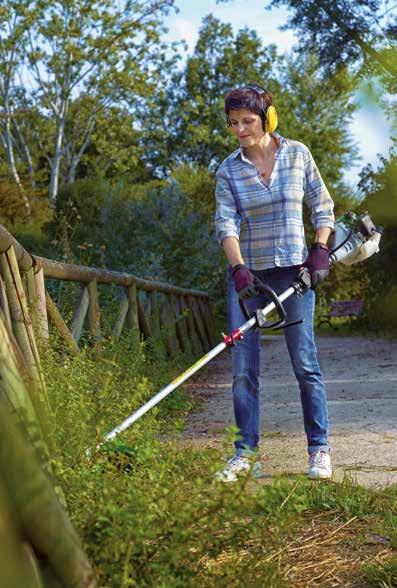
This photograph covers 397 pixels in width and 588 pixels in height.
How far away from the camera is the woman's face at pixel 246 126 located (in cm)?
405

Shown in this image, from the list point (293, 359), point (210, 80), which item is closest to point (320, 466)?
point (293, 359)

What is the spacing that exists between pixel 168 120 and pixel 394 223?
4255 cm

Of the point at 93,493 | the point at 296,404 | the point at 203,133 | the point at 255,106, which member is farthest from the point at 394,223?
the point at 203,133

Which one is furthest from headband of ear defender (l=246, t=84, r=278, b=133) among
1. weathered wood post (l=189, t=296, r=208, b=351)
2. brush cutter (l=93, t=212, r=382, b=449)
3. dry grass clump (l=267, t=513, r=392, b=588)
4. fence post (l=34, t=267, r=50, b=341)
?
weathered wood post (l=189, t=296, r=208, b=351)

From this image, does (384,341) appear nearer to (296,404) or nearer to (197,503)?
(296,404)

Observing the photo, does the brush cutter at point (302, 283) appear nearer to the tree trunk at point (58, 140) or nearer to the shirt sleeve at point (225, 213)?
the shirt sleeve at point (225, 213)

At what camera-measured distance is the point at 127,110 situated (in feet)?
106

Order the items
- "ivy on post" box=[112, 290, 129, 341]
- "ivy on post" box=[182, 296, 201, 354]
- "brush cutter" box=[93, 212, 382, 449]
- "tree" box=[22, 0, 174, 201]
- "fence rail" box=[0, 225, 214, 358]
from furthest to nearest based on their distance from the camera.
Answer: "tree" box=[22, 0, 174, 201], "ivy on post" box=[182, 296, 201, 354], "ivy on post" box=[112, 290, 129, 341], "brush cutter" box=[93, 212, 382, 449], "fence rail" box=[0, 225, 214, 358]

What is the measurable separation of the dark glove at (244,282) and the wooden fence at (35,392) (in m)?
0.84

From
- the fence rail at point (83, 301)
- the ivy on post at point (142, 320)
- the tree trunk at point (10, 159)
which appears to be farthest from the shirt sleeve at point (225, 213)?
the tree trunk at point (10, 159)

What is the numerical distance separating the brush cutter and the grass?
0.51 meters

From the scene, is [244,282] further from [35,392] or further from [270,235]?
[35,392]

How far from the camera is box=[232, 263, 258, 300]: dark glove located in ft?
13.0

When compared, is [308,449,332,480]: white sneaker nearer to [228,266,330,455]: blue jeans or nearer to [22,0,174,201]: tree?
[228,266,330,455]: blue jeans
